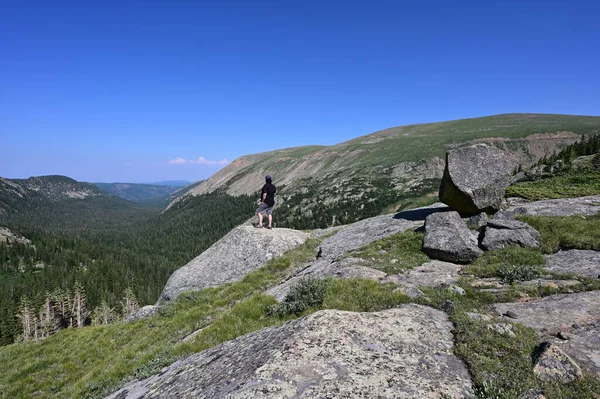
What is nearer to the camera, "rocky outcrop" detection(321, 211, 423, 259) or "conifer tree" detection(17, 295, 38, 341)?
"rocky outcrop" detection(321, 211, 423, 259)

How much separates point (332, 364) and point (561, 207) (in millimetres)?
23559

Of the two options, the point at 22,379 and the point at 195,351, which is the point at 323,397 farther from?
the point at 22,379

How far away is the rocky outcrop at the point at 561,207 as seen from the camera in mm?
20359

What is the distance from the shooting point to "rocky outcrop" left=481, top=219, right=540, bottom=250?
16.4 meters

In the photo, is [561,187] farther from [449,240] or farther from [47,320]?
[47,320]

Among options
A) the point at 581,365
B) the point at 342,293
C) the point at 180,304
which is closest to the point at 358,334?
the point at 342,293

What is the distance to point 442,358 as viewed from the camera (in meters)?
7.60

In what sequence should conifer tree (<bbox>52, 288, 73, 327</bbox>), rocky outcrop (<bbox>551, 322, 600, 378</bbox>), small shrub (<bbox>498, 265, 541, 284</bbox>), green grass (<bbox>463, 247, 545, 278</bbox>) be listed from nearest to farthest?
rocky outcrop (<bbox>551, 322, 600, 378</bbox>)
small shrub (<bbox>498, 265, 541, 284</bbox>)
green grass (<bbox>463, 247, 545, 278</bbox>)
conifer tree (<bbox>52, 288, 73, 327</bbox>)

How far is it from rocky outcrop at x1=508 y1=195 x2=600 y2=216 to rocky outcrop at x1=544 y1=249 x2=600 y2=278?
21.3 ft

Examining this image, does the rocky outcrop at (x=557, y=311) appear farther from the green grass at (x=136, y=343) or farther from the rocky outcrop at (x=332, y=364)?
the green grass at (x=136, y=343)

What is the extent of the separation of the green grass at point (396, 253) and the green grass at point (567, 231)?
6.27 m

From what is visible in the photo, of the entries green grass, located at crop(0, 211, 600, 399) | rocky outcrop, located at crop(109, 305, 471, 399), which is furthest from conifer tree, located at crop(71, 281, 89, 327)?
rocky outcrop, located at crop(109, 305, 471, 399)

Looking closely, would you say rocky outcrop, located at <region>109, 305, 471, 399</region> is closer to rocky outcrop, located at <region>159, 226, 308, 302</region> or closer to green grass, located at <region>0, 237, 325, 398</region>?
green grass, located at <region>0, 237, 325, 398</region>

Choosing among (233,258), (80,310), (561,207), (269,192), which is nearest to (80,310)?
(80,310)
